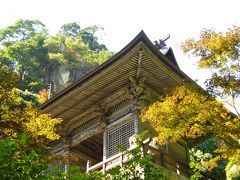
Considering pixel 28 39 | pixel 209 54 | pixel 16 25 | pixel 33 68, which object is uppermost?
pixel 16 25

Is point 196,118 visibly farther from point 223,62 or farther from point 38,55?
point 38,55

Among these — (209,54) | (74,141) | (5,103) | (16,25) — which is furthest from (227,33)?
(16,25)

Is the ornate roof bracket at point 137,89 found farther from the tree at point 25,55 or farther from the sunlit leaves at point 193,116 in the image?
the tree at point 25,55

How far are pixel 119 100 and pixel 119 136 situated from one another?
5.22 feet

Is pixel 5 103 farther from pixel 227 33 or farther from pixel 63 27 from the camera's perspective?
pixel 63 27

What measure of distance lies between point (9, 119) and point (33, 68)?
1391 inches

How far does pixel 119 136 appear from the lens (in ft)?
44.8

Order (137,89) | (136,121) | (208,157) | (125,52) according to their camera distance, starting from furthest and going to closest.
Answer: (208,157) → (137,89) → (136,121) → (125,52)

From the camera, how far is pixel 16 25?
5038cm

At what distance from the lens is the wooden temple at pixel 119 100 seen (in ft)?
39.8

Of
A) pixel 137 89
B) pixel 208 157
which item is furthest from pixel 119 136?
pixel 208 157

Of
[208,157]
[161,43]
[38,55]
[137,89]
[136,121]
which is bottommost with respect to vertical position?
[136,121]

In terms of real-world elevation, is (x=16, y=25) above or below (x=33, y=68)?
above

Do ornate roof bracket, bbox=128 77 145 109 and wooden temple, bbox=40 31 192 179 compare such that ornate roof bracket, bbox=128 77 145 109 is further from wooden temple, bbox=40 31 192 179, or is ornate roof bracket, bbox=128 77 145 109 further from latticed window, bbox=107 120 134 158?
latticed window, bbox=107 120 134 158
